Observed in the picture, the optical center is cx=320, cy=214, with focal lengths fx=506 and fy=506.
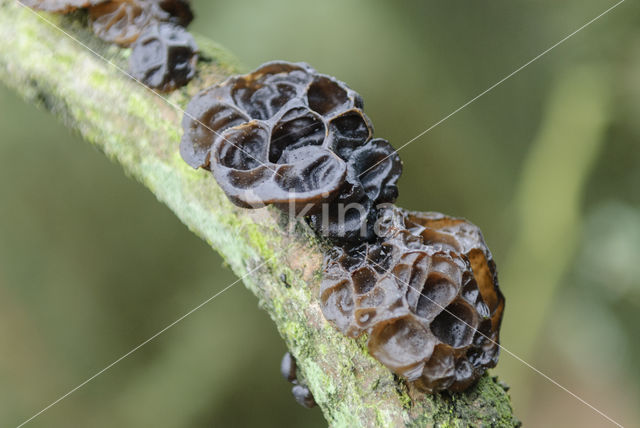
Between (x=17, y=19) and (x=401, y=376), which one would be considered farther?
(x=17, y=19)

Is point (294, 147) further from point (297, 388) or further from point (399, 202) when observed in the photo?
point (399, 202)

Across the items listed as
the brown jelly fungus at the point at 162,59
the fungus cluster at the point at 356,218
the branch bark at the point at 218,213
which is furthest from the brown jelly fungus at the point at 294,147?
the brown jelly fungus at the point at 162,59

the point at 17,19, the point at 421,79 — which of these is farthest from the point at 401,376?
the point at 421,79

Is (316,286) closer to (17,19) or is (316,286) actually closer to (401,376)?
(401,376)

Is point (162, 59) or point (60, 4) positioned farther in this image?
point (60, 4)

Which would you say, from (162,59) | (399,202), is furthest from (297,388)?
(399,202)

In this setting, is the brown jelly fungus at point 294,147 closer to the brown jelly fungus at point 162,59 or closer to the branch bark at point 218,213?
the branch bark at point 218,213
